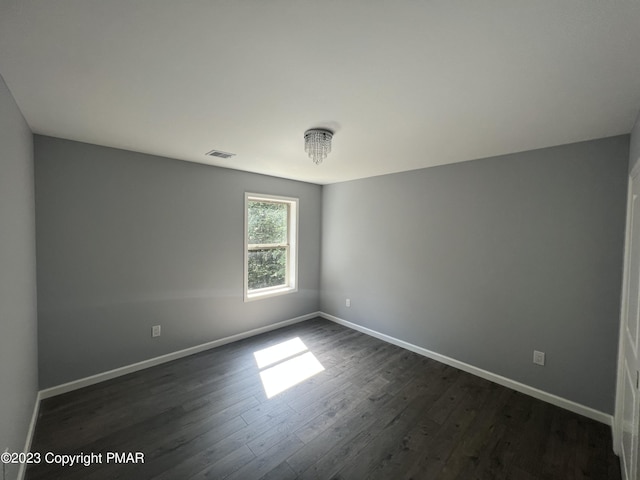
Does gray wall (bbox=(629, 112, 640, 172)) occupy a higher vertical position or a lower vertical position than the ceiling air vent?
lower

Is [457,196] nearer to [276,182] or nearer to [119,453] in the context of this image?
[276,182]

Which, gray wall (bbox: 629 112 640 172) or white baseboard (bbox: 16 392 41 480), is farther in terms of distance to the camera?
gray wall (bbox: 629 112 640 172)

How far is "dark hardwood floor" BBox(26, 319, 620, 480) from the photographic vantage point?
170 centimetres

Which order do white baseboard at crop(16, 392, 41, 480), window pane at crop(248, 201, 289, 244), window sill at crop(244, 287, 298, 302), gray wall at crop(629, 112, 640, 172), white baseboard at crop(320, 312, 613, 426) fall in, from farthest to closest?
window pane at crop(248, 201, 289, 244) < window sill at crop(244, 287, 298, 302) < white baseboard at crop(320, 312, 613, 426) < gray wall at crop(629, 112, 640, 172) < white baseboard at crop(16, 392, 41, 480)

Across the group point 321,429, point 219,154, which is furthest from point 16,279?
point 321,429

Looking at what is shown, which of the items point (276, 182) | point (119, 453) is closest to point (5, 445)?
point (119, 453)

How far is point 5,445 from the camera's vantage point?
134cm

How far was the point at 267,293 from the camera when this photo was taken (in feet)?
13.0

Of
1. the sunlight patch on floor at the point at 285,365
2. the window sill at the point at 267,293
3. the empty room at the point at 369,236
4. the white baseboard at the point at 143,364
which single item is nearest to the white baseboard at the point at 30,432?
the empty room at the point at 369,236

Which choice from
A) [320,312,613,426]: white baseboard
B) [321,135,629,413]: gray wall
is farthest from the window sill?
[320,312,613,426]: white baseboard

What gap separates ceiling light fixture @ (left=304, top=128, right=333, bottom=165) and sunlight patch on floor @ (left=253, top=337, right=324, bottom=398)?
2.26 m

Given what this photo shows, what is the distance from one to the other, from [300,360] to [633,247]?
3.09m

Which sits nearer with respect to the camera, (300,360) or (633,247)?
(633,247)

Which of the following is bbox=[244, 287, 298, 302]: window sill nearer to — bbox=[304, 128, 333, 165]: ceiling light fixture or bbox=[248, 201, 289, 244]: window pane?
bbox=[248, 201, 289, 244]: window pane
